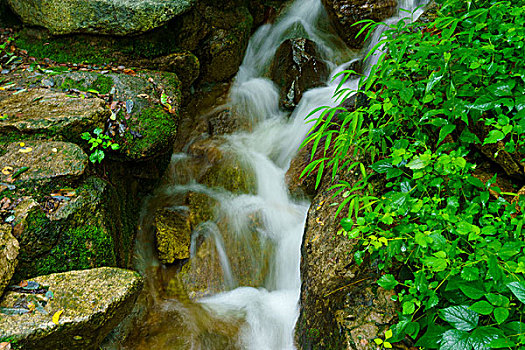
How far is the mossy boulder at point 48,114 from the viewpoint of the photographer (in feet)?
10.7

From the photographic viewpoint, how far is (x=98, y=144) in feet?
11.5

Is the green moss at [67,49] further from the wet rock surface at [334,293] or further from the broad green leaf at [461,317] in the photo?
the broad green leaf at [461,317]

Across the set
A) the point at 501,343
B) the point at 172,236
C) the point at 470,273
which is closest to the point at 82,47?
the point at 172,236

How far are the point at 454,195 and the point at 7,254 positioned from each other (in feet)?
9.98

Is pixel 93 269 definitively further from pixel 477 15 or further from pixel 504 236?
A: pixel 477 15

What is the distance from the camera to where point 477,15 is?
2.37 m

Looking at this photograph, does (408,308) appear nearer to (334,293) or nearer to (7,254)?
(334,293)

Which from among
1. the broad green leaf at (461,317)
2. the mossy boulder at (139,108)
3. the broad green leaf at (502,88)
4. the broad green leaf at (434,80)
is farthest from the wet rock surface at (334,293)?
the mossy boulder at (139,108)

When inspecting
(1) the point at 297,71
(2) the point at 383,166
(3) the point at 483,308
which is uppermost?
(1) the point at 297,71

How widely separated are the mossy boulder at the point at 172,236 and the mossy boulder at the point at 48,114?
4.64ft

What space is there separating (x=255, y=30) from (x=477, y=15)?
5253mm

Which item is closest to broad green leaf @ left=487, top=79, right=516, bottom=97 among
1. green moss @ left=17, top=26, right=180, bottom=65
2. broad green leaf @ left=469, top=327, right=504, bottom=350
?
broad green leaf @ left=469, top=327, right=504, bottom=350

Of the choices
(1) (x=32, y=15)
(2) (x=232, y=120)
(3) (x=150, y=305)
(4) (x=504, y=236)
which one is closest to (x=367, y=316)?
(4) (x=504, y=236)

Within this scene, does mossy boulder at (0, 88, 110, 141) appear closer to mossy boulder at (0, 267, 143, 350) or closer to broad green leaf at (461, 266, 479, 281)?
mossy boulder at (0, 267, 143, 350)
